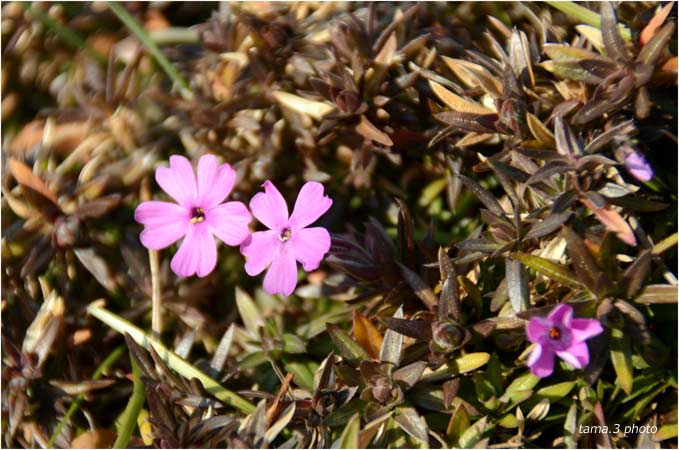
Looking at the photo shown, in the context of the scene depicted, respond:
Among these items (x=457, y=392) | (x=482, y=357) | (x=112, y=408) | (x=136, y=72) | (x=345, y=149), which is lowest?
(x=112, y=408)

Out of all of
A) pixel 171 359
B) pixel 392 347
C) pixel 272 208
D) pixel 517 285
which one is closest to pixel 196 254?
pixel 272 208

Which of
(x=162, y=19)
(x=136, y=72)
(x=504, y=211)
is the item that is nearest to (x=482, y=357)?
(x=504, y=211)

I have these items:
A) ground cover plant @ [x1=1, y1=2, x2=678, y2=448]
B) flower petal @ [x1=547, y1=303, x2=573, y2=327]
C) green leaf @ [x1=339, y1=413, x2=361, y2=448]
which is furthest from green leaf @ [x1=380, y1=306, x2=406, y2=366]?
flower petal @ [x1=547, y1=303, x2=573, y2=327]

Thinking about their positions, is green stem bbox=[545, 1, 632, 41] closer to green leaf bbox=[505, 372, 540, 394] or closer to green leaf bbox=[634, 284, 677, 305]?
green leaf bbox=[634, 284, 677, 305]

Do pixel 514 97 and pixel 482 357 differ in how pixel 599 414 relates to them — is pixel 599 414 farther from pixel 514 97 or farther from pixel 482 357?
pixel 514 97

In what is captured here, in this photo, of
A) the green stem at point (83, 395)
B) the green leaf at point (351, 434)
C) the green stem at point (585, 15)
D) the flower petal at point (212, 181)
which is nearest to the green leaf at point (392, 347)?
the green leaf at point (351, 434)

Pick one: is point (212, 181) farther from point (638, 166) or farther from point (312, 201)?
point (638, 166)
